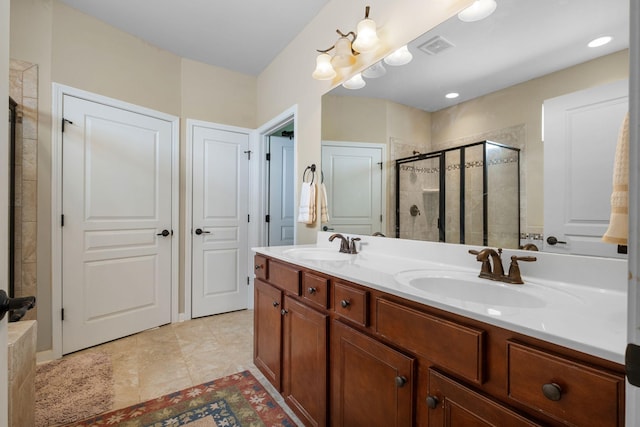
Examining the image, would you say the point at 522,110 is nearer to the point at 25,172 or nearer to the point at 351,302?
the point at 351,302

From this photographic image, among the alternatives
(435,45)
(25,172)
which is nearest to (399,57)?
(435,45)

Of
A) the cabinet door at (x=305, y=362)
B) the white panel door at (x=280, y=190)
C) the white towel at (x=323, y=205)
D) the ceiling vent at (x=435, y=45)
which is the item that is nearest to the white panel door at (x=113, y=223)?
the white panel door at (x=280, y=190)

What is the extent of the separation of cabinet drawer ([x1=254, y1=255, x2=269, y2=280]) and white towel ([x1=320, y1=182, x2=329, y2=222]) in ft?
1.88

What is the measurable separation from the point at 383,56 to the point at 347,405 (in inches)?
70.7

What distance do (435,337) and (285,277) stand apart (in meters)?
0.95

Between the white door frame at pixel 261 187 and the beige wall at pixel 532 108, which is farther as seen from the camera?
the white door frame at pixel 261 187

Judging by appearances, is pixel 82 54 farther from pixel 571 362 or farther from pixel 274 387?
pixel 571 362

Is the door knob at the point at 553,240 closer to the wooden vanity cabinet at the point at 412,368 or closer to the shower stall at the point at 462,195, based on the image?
the shower stall at the point at 462,195

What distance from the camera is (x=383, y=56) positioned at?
173 centimetres

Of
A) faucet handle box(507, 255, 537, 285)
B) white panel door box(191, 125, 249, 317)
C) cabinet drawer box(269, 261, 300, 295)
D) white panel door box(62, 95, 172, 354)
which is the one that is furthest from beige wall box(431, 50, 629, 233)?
white panel door box(62, 95, 172, 354)

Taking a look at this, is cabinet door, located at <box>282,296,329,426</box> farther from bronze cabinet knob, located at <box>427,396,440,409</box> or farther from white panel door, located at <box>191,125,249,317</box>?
white panel door, located at <box>191,125,249,317</box>

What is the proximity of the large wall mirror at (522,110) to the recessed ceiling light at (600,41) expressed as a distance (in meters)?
0.01

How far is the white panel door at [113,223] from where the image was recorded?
235 cm

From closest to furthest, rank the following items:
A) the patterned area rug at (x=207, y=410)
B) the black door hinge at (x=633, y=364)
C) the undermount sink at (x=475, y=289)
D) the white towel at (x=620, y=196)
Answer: the black door hinge at (x=633, y=364) → the white towel at (x=620, y=196) → the undermount sink at (x=475, y=289) → the patterned area rug at (x=207, y=410)
